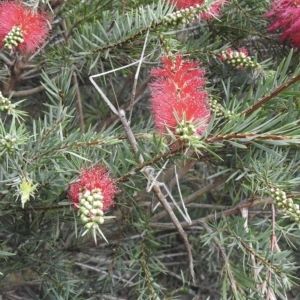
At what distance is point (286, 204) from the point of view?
0.64 metres

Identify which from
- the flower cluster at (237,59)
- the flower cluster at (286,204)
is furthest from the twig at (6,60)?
the flower cluster at (286,204)

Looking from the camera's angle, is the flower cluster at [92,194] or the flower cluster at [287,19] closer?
the flower cluster at [92,194]

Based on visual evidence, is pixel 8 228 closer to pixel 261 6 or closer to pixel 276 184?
pixel 276 184

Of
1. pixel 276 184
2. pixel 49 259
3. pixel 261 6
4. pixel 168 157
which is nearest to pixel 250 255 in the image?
pixel 276 184

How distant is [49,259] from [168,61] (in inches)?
15.1

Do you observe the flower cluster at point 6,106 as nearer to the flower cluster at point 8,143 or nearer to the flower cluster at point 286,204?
the flower cluster at point 8,143

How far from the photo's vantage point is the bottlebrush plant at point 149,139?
612mm

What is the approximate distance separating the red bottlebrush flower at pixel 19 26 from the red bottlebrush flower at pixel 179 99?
198 millimetres

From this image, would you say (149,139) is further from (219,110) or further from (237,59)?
(237,59)

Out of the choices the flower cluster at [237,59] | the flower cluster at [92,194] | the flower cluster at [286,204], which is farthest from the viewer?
the flower cluster at [237,59]

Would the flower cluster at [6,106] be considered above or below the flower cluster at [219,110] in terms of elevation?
above

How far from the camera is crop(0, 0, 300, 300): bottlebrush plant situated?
0.61 m

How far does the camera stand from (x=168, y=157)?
0.61 metres

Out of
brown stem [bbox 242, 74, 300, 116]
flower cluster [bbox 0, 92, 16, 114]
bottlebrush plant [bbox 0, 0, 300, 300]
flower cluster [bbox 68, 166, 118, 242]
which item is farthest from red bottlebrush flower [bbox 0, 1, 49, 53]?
brown stem [bbox 242, 74, 300, 116]
